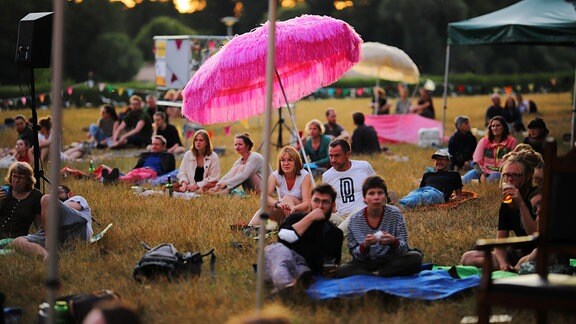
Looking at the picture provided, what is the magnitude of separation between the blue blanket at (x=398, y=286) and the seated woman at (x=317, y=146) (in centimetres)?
668

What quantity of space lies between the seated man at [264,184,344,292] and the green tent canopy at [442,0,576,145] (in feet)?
31.3

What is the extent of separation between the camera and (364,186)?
278 inches

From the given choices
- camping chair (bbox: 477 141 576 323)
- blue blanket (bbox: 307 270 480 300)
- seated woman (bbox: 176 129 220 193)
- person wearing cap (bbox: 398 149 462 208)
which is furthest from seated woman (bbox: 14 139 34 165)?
camping chair (bbox: 477 141 576 323)

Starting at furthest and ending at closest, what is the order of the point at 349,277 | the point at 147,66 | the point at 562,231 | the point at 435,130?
1. the point at 147,66
2. the point at 435,130
3. the point at 349,277
4. the point at 562,231

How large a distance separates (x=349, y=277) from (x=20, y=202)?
352 cm

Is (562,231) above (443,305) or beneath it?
above

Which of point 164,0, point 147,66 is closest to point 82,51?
point 147,66

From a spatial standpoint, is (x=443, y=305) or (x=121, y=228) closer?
(x=443, y=305)

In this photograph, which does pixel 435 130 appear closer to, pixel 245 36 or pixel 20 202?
pixel 245 36

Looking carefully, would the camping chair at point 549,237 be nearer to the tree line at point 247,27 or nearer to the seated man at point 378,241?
the seated man at point 378,241

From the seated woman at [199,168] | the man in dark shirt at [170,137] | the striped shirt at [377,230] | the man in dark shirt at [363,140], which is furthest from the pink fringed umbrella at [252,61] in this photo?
the man in dark shirt at [363,140]

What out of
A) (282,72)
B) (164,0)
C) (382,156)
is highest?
(164,0)

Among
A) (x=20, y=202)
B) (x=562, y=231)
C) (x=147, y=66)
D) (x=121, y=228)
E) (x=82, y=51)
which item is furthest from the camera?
(x=147, y=66)

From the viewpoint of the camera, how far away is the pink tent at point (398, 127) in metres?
20.5
